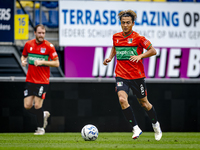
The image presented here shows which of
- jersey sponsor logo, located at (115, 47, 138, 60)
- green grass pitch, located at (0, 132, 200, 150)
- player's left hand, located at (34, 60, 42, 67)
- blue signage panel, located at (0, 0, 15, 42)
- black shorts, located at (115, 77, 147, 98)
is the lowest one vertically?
green grass pitch, located at (0, 132, 200, 150)

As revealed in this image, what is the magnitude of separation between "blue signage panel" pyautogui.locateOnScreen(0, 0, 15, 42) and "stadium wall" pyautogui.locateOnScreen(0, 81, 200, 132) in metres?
1.39

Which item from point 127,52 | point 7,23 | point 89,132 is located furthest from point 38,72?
point 7,23

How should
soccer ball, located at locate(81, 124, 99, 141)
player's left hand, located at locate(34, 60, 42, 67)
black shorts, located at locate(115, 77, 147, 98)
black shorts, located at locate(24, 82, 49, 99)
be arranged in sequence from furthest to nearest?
1. black shorts, located at locate(24, 82, 49, 99)
2. player's left hand, located at locate(34, 60, 42, 67)
3. black shorts, located at locate(115, 77, 147, 98)
4. soccer ball, located at locate(81, 124, 99, 141)

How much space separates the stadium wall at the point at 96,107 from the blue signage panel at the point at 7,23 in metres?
1.39

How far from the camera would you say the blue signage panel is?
9953mm

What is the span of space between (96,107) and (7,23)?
9.82ft

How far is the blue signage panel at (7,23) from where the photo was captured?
9.95m

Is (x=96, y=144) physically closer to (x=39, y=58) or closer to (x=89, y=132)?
(x=89, y=132)

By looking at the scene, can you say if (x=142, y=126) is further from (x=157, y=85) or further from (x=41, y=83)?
(x=41, y=83)

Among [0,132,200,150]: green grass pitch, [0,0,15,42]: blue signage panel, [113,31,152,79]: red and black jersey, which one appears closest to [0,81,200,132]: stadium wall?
[0,0,15,42]: blue signage panel

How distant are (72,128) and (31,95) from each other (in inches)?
58.5

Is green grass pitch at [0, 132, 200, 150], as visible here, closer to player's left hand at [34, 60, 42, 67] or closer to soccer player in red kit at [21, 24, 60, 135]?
soccer player in red kit at [21, 24, 60, 135]

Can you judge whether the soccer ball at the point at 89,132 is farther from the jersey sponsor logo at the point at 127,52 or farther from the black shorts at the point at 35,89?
the black shorts at the point at 35,89

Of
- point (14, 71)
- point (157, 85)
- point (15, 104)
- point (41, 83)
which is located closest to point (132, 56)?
point (41, 83)
